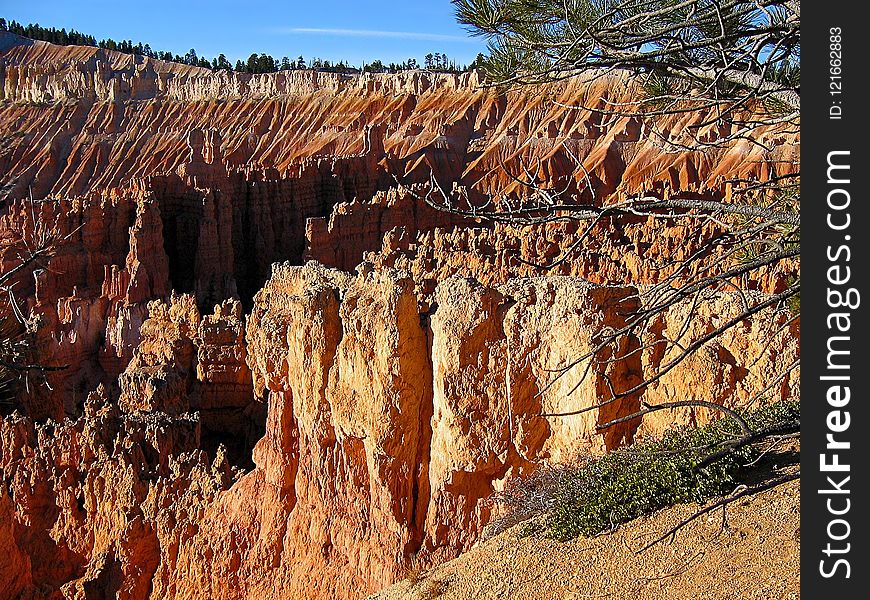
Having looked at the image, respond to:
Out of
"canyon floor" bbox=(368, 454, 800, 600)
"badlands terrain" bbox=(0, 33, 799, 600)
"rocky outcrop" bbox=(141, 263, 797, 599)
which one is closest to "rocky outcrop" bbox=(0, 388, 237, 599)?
"badlands terrain" bbox=(0, 33, 799, 600)

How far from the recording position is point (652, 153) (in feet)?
153

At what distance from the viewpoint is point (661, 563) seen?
5.91 meters

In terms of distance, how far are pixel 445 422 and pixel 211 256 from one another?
22.8 m

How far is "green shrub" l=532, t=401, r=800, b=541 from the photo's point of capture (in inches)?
254

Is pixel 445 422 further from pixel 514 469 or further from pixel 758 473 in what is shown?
pixel 758 473

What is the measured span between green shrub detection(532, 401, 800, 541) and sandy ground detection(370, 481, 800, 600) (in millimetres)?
110

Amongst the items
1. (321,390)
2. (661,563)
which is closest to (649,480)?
(661,563)

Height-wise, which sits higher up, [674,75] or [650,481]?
[674,75]

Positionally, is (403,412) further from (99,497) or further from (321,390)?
(99,497)

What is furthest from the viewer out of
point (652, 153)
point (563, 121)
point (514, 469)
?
point (563, 121)

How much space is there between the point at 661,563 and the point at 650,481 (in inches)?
32.7

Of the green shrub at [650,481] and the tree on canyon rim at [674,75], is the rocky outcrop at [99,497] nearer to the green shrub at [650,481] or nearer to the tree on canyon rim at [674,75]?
the green shrub at [650,481]

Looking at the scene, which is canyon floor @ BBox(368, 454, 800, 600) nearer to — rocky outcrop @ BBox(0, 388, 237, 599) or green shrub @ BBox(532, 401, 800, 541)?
green shrub @ BBox(532, 401, 800, 541)
